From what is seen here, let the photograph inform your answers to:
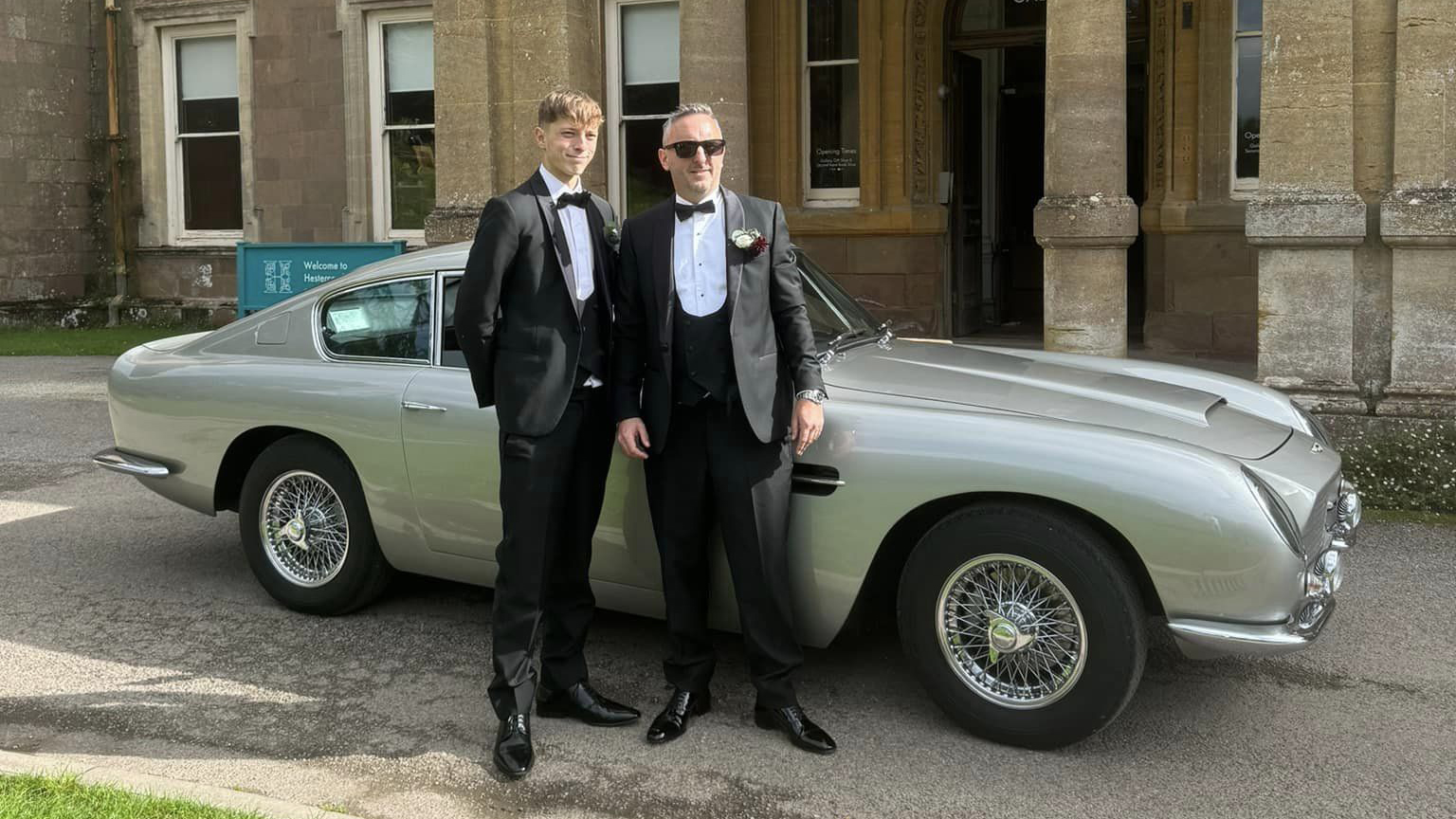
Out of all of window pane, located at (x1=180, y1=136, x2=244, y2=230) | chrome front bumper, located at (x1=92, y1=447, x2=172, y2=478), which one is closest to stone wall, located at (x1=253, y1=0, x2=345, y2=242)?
window pane, located at (x1=180, y1=136, x2=244, y2=230)

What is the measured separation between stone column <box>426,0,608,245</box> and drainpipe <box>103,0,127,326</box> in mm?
9905

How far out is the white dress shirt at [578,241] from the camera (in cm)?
440

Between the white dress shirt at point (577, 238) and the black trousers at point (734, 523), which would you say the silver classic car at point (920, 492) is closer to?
the black trousers at point (734, 523)

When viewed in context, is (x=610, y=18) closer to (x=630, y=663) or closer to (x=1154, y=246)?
(x=1154, y=246)

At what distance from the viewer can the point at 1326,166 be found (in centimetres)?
811

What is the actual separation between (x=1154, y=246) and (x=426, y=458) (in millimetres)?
9032

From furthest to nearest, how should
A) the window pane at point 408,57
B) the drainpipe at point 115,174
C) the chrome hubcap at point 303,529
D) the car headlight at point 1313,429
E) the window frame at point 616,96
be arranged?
the drainpipe at point 115,174 → the window pane at point 408,57 → the window frame at point 616,96 → the chrome hubcap at point 303,529 → the car headlight at point 1313,429

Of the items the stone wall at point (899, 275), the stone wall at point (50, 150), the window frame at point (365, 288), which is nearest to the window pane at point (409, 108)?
the stone wall at point (50, 150)

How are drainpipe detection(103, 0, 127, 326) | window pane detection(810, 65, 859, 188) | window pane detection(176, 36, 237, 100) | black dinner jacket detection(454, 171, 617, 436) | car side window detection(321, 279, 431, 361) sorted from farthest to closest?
drainpipe detection(103, 0, 127, 326), window pane detection(176, 36, 237, 100), window pane detection(810, 65, 859, 188), car side window detection(321, 279, 431, 361), black dinner jacket detection(454, 171, 617, 436)

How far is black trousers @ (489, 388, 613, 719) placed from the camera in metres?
4.31

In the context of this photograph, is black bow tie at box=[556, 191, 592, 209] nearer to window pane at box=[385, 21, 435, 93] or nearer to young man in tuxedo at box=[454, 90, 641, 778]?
young man in tuxedo at box=[454, 90, 641, 778]

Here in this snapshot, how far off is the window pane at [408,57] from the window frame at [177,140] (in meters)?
2.39

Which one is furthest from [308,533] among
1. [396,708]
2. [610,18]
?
[610,18]

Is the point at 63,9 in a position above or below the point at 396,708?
above
